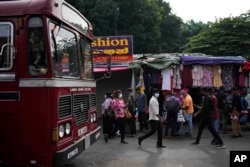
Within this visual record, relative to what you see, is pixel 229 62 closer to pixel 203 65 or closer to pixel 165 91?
pixel 203 65

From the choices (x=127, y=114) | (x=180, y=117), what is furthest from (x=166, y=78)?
(x=127, y=114)

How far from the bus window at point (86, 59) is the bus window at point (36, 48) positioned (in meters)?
1.98

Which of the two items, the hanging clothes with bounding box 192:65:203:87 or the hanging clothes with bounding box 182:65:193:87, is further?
the hanging clothes with bounding box 182:65:193:87

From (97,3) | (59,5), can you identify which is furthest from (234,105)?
(97,3)

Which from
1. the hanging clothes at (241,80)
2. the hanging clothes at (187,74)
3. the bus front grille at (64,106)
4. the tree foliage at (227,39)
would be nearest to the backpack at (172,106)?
the hanging clothes at (187,74)

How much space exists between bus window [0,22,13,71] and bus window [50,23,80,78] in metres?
0.66

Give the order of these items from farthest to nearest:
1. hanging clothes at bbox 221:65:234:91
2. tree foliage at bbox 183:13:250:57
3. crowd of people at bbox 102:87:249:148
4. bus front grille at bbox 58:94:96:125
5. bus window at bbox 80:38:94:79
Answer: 1. tree foliage at bbox 183:13:250:57
2. hanging clothes at bbox 221:65:234:91
3. crowd of people at bbox 102:87:249:148
4. bus window at bbox 80:38:94:79
5. bus front grille at bbox 58:94:96:125

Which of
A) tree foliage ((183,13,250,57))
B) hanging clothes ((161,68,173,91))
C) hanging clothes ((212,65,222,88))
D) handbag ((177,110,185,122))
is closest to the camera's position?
handbag ((177,110,185,122))

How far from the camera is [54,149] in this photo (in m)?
Answer: 6.30

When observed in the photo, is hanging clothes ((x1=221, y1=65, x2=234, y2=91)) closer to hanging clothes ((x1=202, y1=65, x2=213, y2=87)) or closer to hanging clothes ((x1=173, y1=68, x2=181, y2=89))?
hanging clothes ((x1=202, y1=65, x2=213, y2=87))

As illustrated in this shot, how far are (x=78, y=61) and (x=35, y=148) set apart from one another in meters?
2.22

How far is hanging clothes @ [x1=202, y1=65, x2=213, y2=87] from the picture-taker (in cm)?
1563

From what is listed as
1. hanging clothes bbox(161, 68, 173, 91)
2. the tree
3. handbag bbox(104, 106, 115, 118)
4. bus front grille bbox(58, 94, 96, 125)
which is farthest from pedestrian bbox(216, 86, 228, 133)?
the tree

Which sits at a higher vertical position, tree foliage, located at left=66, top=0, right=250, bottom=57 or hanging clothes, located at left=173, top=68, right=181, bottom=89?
tree foliage, located at left=66, top=0, right=250, bottom=57
